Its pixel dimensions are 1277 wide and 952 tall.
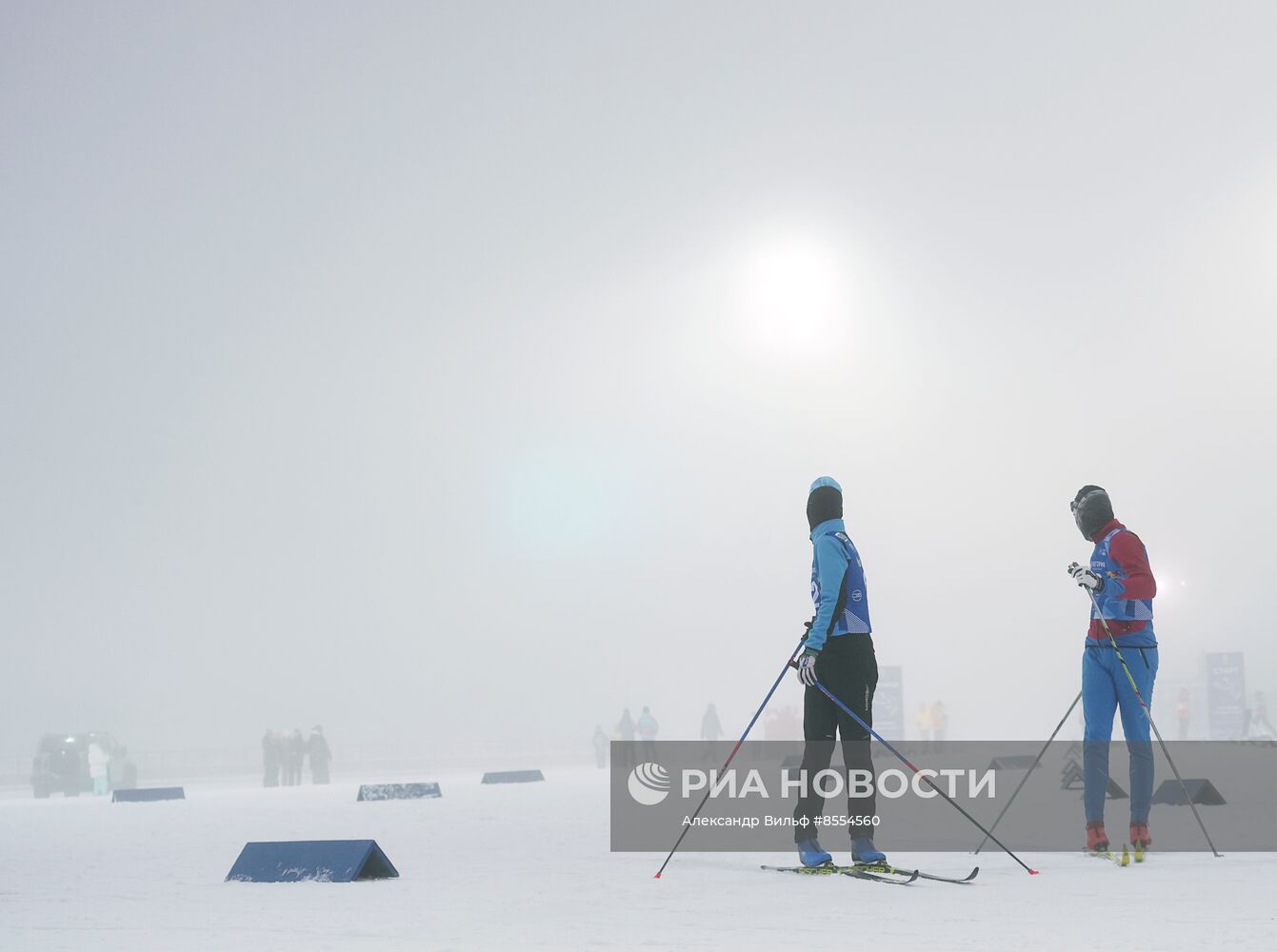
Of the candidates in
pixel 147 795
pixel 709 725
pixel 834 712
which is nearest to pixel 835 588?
pixel 834 712

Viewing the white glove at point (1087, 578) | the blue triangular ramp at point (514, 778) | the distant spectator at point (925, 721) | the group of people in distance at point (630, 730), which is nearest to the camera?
the white glove at point (1087, 578)

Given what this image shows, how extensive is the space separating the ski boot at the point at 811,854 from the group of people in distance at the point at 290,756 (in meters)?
26.4

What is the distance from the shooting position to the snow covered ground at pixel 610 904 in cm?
470

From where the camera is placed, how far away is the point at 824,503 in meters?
7.29

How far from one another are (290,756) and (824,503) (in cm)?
2764

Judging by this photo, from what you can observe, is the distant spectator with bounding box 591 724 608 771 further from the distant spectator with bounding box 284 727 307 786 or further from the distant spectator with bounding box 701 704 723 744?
the distant spectator with bounding box 284 727 307 786

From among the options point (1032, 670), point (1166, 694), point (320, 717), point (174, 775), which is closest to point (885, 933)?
point (174, 775)

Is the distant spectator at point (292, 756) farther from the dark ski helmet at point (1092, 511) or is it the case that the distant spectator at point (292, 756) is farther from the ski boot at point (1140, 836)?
the ski boot at point (1140, 836)

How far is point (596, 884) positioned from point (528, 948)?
2.12 m

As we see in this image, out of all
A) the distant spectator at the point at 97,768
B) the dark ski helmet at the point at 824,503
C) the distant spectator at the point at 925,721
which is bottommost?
the distant spectator at the point at 97,768

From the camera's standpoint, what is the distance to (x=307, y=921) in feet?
17.6

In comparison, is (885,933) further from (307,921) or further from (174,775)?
(174,775)

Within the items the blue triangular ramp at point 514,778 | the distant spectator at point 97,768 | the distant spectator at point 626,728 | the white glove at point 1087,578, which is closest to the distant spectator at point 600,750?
the distant spectator at point 626,728

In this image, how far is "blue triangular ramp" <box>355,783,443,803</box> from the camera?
57.1 ft
